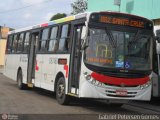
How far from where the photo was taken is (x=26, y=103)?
1467 cm

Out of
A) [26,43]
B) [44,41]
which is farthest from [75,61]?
[26,43]

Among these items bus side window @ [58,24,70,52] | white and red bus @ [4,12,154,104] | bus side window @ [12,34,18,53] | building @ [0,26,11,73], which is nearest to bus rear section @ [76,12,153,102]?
white and red bus @ [4,12,154,104]

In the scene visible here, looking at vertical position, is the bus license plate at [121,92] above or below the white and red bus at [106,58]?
below

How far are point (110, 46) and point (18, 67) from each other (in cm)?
916

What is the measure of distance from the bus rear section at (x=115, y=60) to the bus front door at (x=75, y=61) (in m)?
0.49

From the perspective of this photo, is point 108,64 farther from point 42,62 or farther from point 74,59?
point 42,62

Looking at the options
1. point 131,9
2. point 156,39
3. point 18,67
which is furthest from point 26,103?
point 131,9

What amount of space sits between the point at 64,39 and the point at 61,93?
6.05ft

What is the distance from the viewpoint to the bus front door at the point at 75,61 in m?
13.6

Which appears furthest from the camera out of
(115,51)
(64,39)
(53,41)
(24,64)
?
(24,64)

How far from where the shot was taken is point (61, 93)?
1480 centimetres

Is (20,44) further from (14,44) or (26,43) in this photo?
(14,44)

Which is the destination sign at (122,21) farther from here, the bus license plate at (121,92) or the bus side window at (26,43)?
the bus side window at (26,43)

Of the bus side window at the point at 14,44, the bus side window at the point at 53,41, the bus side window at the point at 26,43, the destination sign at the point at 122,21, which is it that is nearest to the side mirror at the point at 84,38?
the destination sign at the point at 122,21
